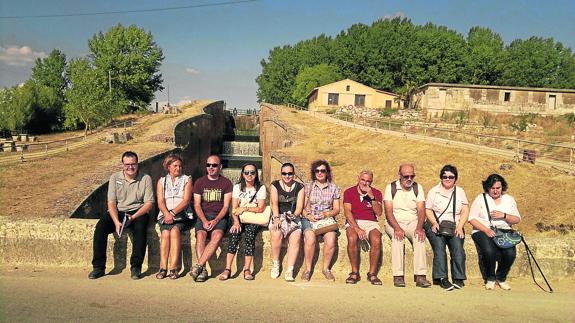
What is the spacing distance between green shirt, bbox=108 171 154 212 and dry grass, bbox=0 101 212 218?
517 centimetres

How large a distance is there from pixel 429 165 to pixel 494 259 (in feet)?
61.7

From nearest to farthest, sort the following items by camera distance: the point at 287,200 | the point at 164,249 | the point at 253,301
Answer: the point at 253,301 → the point at 164,249 → the point at 287,200

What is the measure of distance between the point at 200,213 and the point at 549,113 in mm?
49283

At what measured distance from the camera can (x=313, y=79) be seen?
6438cm

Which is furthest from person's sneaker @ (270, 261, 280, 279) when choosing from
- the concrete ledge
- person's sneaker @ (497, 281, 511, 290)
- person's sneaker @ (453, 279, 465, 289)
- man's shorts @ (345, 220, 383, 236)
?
person's sneaker @ (497, 281, 511, 290)

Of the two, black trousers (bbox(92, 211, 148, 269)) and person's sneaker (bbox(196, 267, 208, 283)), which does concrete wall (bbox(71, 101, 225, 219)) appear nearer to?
black trousers (bbox(92, 211, 148, 269))

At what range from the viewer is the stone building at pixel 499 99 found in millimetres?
44500

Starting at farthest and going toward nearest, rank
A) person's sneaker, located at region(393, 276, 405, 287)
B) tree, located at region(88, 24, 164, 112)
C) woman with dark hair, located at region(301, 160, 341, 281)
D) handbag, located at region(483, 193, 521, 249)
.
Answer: tree, located at region(88, 24, 164, 112) → woman with dark hair, located at region(301, 160, 341, 281) → handbag, located at region(483, 193, 521, 249) → person's sneaker, located at region(393, 276, 405, 287)

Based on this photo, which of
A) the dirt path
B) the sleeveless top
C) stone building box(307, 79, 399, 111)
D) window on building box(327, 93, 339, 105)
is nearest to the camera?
the dirt path

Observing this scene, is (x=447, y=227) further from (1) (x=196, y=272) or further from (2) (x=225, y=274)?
(1) (x=196, y=272)

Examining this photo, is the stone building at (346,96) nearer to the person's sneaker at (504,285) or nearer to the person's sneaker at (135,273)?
the person's sneaker at (504,285)

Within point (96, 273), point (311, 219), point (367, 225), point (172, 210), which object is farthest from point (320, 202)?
point (96, 273)

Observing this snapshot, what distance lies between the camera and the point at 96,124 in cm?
4953

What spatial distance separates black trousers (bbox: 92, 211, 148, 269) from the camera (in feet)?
16.8
